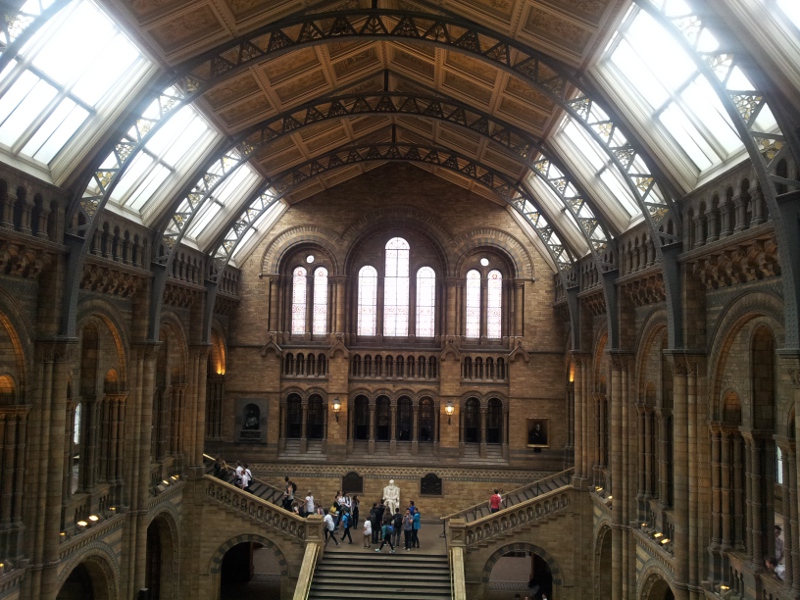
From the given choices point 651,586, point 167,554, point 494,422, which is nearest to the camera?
point 651,586

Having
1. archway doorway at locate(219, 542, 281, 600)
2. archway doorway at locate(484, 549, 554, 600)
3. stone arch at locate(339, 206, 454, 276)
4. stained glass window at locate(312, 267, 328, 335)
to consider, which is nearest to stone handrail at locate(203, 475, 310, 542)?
archway doorway at locate(219, 542, 281, 600)

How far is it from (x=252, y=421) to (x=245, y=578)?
7.32m

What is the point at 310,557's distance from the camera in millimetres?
27031

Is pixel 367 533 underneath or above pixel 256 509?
underneath

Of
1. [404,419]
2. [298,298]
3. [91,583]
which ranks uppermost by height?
[298,298]

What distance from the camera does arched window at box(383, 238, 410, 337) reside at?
36625 millimetres

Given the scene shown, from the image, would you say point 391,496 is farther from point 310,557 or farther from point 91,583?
point 91,583

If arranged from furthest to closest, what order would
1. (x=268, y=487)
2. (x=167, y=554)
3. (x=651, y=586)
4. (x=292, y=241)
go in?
(x=292, y=241), (x=268, y=487), (x=167, y=554), (x=651, y=586)

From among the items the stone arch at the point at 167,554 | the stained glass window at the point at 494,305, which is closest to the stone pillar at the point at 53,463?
the stone arch at the point at 167,554

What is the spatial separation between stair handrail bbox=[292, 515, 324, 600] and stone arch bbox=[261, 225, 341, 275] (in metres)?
13.4

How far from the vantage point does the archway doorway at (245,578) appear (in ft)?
104

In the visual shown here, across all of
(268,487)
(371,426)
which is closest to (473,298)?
(371,426)

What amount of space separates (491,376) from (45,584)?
2258 cm

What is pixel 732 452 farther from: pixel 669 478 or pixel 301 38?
pixel 301 38
